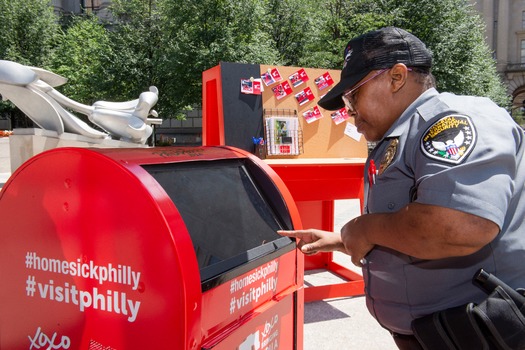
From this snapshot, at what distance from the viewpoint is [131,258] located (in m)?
1.31

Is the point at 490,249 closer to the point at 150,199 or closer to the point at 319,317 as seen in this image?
the point at 150,199

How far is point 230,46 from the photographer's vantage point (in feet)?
54.1

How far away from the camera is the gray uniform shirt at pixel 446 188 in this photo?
3.20ft

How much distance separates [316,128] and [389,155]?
298cm

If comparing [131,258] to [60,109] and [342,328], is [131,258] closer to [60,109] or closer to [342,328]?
[342,328]

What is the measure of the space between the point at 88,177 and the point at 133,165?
154 mm

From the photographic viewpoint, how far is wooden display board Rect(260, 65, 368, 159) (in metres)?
3.95

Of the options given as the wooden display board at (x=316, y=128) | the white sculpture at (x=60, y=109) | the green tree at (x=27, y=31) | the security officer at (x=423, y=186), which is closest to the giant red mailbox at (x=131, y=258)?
the security officer at (x=423, y=186)

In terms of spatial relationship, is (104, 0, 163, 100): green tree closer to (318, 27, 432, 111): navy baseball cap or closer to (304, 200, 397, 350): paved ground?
(304, 200, 397, 350): paved ground

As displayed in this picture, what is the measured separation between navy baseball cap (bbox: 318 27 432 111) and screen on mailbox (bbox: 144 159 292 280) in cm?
72

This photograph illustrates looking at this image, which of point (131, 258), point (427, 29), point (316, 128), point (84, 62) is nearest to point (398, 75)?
point (131, 258)

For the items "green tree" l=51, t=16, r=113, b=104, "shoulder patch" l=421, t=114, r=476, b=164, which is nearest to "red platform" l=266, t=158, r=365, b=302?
"shoulder patch" l=421, t=114, r=476, b=164

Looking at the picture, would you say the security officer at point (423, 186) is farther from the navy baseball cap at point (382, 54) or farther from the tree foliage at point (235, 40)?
the tree foliage at point (235, 40)

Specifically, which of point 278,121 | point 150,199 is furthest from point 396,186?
point 278,121
